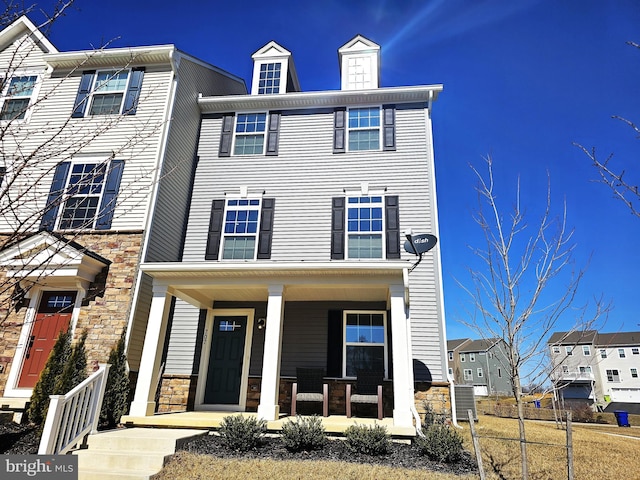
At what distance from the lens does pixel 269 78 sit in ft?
40.8

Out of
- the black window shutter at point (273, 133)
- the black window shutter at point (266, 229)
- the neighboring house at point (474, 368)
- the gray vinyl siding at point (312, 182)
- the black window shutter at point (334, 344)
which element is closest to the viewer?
the black window shutter at point (334, 344)

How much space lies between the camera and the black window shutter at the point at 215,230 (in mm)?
10164

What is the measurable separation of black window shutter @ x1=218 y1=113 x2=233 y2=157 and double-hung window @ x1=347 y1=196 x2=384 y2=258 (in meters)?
3.89

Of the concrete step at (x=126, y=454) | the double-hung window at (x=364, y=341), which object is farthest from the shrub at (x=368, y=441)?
the double-hung window at (x=364, y=341)

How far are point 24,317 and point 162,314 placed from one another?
3276 mm

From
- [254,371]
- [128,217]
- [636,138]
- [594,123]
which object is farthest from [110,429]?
[594,123]

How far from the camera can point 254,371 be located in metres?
9.08

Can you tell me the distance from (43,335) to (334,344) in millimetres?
6125

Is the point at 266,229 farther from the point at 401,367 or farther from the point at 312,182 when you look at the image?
the point at 401,367

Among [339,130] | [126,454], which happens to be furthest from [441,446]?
[339,130]

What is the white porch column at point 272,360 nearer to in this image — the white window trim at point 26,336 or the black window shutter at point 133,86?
the white window trim at point 26,336

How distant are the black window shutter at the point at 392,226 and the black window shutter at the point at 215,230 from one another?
4.30 metres

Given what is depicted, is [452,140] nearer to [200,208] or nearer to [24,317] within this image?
[200,208]

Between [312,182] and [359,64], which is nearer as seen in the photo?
[312,182]
